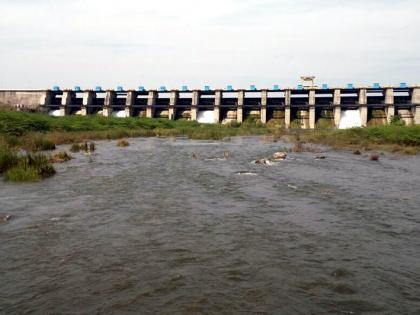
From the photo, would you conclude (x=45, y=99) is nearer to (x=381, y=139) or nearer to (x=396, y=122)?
(x=396, y=122)

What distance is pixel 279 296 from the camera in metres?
5.66

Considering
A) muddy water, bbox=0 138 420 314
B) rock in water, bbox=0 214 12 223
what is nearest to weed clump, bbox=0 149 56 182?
muddy water, bbox=0 138 420 314

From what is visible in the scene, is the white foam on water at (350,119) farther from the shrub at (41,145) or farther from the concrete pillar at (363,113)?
the shrub at (41,145)

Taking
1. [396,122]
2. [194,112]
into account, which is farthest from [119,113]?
[396,122]

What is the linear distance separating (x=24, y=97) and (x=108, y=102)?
63.1ft

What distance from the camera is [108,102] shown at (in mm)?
77000

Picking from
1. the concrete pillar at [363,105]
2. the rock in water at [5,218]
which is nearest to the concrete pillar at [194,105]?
the concrete pillar at [363,105]

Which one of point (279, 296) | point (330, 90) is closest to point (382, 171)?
point (279, 296)

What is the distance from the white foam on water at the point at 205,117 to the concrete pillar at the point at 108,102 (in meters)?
17.7

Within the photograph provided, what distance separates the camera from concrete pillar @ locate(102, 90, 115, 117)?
76.0m

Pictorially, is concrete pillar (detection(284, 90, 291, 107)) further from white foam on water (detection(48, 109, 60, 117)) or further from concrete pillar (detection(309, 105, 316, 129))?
white foam on water (detection(48, 109, 60, 117))

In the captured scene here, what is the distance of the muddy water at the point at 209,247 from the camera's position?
5543 mm

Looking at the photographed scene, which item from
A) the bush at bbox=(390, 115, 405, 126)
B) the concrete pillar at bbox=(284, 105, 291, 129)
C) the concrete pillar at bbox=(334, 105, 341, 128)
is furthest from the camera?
the concrete pillar at bbox=(284, 105, 291, 129)

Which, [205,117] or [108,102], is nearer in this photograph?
[205,117]
